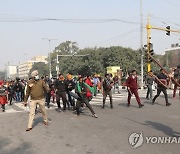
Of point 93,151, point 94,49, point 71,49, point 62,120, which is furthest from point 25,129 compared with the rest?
point 71,49

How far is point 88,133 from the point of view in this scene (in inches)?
320

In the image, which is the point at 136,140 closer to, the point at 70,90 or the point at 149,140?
the point at 149,140

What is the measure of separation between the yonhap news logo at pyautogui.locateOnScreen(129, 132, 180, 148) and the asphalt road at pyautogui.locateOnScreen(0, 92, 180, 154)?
14cm

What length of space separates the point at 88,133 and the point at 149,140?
184 centimetres

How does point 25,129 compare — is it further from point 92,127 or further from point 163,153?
point 163,153

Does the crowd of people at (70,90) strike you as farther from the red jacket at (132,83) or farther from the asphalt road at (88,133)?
the asphalt road at (88,133)

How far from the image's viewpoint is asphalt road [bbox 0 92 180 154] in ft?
21.1

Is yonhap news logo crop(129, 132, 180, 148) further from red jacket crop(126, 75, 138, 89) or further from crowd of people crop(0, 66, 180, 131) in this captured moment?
red jacket crop(126, 75, 138, 89)

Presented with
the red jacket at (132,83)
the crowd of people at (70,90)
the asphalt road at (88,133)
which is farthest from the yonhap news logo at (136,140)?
the red jacket at (132,83)

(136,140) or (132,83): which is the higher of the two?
(132,83)

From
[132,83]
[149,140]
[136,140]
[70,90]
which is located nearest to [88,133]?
[136,140]

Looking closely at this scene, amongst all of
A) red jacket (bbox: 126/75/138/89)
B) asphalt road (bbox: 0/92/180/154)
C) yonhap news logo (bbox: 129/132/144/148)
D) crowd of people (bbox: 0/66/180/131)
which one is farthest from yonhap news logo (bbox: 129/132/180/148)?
red jacket (bbox: 126/75/138/89)

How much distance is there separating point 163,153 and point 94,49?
6924cm

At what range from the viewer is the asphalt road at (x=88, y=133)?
6.45m
